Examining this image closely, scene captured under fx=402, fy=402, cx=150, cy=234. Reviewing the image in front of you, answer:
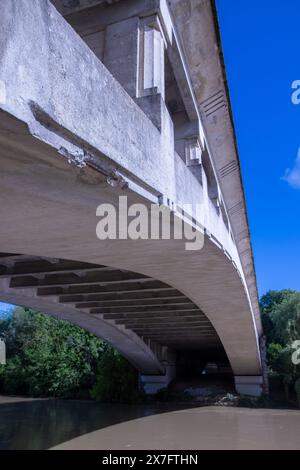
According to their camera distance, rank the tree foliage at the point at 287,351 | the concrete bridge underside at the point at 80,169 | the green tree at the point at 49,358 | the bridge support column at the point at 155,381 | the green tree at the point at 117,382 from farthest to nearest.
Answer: the green tree at the point at 49,358 → the bridge support column at the point at 155,381 → the green tree at the point at 117,382 → the tree foliage at the point at 287,351 → the concrete bridge underside at the point at 80,169

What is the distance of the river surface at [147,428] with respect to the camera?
37.7 ft

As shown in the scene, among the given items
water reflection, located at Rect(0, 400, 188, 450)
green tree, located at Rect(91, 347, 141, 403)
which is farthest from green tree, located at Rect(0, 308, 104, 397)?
green tree, located at Rect(91, 347, 141, 403)

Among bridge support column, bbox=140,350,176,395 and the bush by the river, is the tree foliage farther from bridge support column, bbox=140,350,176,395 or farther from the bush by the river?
the bush by the river

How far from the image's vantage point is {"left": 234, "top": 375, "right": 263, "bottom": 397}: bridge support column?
2016cm

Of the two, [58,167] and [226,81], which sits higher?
[226,81]

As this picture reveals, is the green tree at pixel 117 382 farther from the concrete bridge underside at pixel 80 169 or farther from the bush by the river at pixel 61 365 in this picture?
the concrete bridge underside at pixel 80 169

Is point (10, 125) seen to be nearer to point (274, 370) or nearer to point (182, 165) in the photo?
point (182, 165)

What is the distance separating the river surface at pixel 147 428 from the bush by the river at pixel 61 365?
6.58ft

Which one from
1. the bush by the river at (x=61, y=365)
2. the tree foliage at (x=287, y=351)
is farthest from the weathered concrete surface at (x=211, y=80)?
the bush by the river at (x=61, y=365)

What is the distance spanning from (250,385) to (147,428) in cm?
839

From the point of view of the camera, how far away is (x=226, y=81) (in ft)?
16.5

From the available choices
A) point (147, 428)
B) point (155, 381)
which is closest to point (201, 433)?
point (147, 428)
